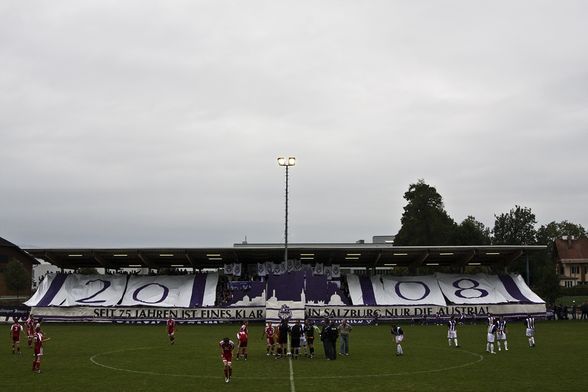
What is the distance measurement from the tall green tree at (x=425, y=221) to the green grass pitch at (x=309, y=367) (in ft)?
182

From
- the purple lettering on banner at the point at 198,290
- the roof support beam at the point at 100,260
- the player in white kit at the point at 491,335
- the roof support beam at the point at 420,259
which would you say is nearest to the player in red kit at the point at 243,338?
the player in white kit at the point at 491,335

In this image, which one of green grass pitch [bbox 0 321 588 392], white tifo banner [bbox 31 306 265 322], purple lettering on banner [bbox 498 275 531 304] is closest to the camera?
green grass pitch [bbox 0 321 588 392]

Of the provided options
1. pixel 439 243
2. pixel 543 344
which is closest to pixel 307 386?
pixel 543 344

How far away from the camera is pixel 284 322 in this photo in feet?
106

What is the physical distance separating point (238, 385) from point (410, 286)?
43778mm

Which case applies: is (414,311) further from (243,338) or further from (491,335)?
(243,338)

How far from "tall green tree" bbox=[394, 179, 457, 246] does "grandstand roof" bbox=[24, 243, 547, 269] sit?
2668cm

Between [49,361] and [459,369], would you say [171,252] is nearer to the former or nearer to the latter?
[49,361]

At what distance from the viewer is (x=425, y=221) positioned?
99625 mm

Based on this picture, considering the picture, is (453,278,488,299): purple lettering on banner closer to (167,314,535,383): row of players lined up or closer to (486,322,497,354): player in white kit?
(167,314,535,383): row of players lined up

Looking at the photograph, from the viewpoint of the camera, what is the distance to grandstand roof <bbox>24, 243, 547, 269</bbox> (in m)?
61.8

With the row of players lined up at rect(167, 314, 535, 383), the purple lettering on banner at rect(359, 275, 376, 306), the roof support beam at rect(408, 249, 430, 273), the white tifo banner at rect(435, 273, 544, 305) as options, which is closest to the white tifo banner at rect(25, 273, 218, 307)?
the purple lettering on banner at rect(359, 275, 376, 306)

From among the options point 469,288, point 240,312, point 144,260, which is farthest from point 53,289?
point 469,288

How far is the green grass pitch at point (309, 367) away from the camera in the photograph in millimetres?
22250
